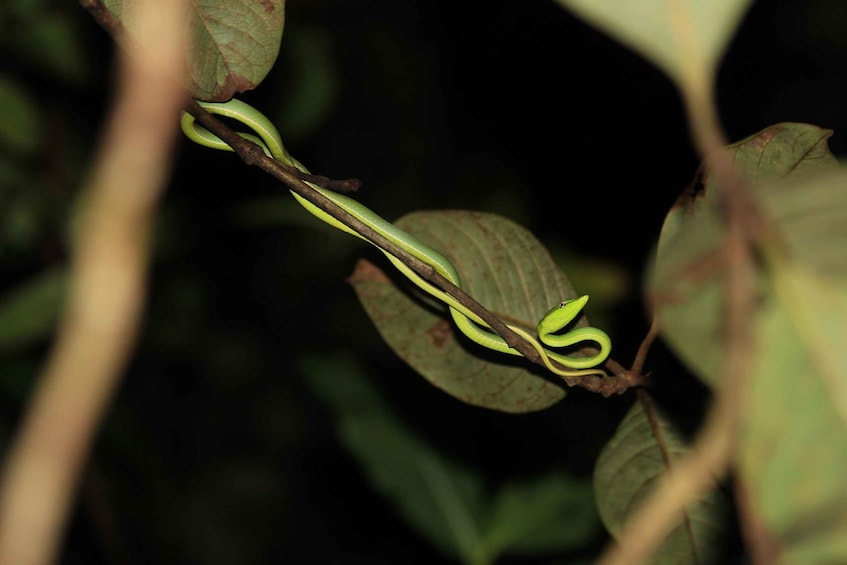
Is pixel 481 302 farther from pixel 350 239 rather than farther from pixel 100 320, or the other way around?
pixel 350 239

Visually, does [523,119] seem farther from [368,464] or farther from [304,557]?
[304,557]

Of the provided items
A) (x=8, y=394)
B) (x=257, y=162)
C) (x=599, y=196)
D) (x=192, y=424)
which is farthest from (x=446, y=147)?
(x=257, y=162)

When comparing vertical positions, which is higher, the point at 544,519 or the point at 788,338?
the point at 788,338

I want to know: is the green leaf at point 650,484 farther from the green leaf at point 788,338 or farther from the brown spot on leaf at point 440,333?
the green leaf at point 788,338

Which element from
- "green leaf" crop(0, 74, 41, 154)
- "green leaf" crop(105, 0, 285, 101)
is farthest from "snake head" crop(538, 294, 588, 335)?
"green leaf" crop(0, 74, 41, 154)

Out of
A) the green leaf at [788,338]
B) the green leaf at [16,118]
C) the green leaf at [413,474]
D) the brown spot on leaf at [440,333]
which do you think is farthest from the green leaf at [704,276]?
the green leaf at [16,118]

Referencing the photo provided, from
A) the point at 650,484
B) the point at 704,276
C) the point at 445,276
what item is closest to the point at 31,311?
the point at 445,276
